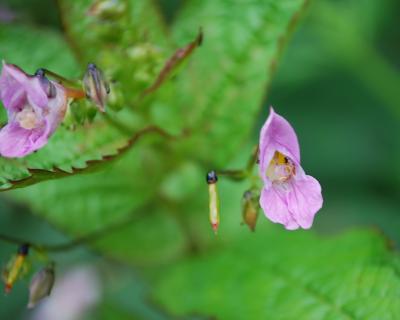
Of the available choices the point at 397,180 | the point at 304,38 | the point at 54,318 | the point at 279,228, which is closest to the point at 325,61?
the point at 304,38

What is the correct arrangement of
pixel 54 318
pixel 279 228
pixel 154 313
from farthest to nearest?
1. pixel 54 318
2. pixel 154 313
3. pixel 279 228

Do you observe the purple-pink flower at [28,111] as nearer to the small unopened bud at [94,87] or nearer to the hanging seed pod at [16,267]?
the small unopened bud at [94,87]

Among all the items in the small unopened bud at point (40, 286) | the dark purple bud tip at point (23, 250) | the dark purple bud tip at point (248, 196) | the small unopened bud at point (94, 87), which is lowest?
the small unopened bud at point (40, 286)

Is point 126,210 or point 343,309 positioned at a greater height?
point 126,210

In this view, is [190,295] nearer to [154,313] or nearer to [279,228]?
[279,228]

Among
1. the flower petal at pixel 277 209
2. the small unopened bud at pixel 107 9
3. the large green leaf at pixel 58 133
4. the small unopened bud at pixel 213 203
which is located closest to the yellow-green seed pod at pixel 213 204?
the small unopened bud at pixel 213 203

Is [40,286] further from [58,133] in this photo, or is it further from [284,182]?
[284,182]
